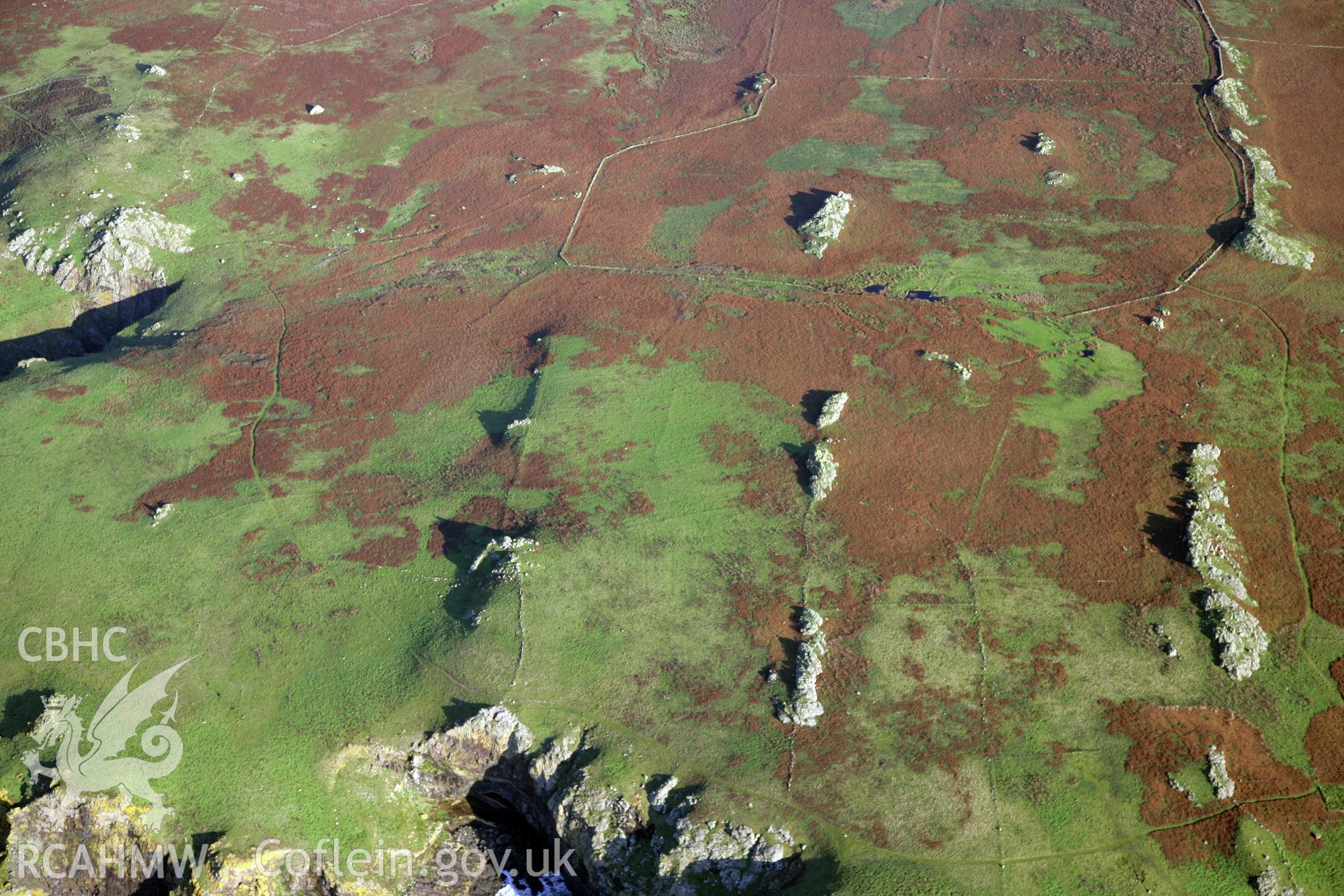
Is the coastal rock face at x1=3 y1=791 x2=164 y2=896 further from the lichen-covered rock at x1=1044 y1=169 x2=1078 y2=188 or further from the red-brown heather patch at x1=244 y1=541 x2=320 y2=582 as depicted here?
the lichen-covered rock at x1=1044 y1=169 x2=1078 y2=188

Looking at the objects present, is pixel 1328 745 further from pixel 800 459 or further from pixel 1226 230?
pixel 1226 230

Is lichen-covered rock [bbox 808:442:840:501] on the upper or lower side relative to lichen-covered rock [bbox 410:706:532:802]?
upper

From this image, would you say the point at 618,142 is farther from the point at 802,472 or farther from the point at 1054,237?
the point at 802,472

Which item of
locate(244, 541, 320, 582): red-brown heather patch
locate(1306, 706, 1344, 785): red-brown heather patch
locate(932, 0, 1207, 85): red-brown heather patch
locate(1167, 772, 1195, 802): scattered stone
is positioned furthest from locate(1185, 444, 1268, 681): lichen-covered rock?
locate(932, 0, 1207, 85): red-brown heather patch

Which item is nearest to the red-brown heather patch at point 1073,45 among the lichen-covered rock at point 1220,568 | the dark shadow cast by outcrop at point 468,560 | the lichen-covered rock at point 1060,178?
the lichen-covered rock at point 1060,178

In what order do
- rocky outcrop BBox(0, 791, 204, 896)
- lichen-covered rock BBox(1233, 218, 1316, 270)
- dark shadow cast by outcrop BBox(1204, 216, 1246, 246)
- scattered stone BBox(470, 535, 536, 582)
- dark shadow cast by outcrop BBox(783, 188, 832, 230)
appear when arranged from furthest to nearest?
dark shadow cast by outcrop BBox(783, 188, 832, 230) < dark shadow cast by outcrop BBox(1204, 216, 1246, 246) < lichen-covered rock BBox(1233, 218, 1316, 270) < scattered stone BBox(470, 535, 536, 582) < rocky outcrop BBox(0, 791, 204, 896)

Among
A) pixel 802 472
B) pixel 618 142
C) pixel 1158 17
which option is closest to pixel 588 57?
pixel 618 142

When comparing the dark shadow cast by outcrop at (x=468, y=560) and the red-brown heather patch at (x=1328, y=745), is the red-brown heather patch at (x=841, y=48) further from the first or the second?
the red-brown heather patch at (x=1328, y=745)
